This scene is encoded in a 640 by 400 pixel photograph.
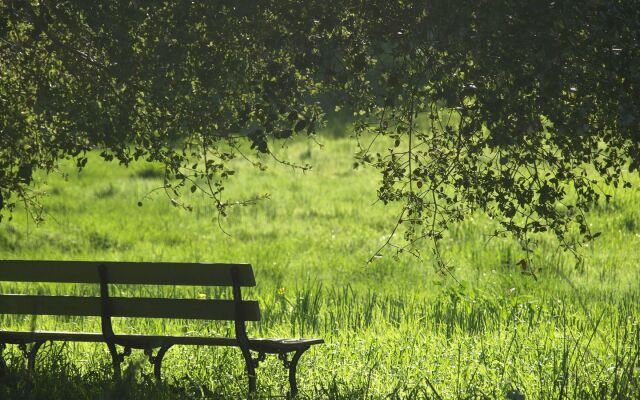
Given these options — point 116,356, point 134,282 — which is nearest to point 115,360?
point 116,356

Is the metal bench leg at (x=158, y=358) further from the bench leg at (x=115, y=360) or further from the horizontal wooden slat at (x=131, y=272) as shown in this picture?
the horizontal wooden slat at (x=131, y=272)

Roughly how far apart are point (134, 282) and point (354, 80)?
2.06 meters

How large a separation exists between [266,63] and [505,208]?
191cm

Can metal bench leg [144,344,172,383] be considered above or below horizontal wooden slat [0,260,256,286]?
below

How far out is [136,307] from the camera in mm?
6820

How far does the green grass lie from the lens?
265 inches

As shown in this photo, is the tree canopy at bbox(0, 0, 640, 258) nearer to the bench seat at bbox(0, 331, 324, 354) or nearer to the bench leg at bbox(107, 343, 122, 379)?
the bench seat at bbox(0, 331, 324, 354)

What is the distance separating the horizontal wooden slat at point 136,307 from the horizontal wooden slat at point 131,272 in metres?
0.14

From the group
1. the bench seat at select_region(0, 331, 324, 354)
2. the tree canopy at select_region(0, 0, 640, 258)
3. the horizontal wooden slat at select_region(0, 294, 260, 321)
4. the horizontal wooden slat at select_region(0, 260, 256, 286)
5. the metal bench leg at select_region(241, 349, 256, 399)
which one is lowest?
the metal bench leg at select_region(241, 349, 256, 399)

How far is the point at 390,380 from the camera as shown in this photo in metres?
7.07

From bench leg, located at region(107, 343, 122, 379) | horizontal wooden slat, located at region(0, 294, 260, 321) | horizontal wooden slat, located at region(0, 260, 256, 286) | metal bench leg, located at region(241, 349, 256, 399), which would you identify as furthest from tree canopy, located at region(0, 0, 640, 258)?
bench leg, located at region(107, 343, 122, 379)

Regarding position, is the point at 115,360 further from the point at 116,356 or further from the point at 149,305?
the point at 149,305

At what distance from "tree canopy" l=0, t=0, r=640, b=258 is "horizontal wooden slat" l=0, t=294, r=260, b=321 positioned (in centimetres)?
70

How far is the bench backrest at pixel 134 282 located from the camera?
6426 millimetres
